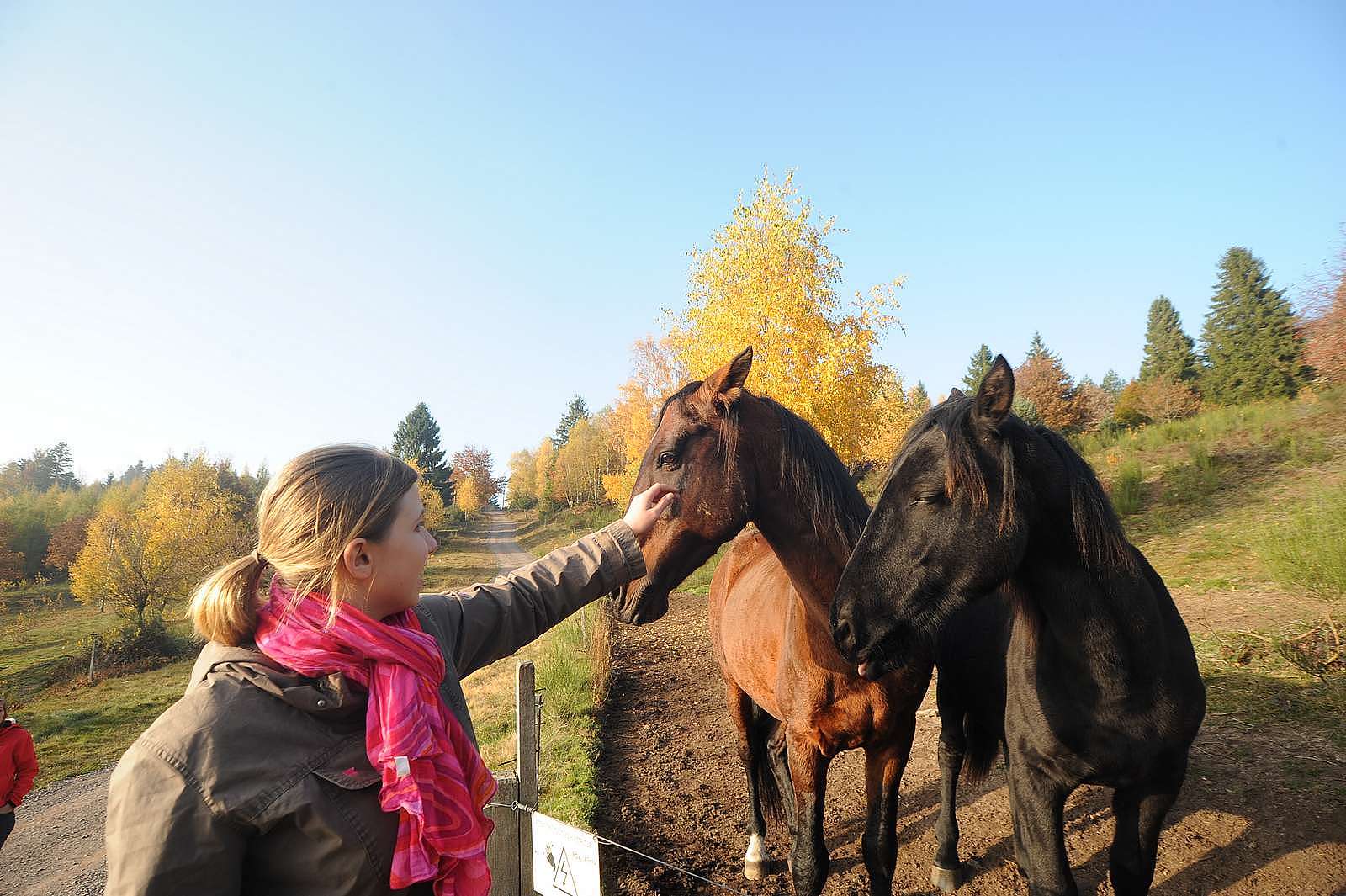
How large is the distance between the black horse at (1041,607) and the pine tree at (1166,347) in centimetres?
3973

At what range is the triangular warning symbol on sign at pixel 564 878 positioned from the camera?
246 centimetres

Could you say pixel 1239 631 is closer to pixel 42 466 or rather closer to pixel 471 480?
pixel 471 480

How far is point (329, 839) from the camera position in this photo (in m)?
1.17

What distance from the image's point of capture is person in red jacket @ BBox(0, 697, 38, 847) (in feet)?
15.6

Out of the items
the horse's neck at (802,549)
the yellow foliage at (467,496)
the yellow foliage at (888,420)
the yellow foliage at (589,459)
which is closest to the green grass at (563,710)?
the horse's neck at (802,549)

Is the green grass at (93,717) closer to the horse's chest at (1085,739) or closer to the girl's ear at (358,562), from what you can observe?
the girl's ear at (358,562)

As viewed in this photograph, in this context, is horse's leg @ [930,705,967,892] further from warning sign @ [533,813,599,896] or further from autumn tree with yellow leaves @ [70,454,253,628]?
autumn tree with yellow leaves @ [70,454,253,628]

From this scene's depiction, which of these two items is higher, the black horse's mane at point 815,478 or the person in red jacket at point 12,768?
the black horse's mane at point 815,478

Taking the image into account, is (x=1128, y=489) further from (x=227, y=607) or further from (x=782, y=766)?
(x=227, y=607)

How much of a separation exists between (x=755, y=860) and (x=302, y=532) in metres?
3.74

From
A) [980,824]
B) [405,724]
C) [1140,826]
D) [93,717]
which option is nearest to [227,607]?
[405,724]

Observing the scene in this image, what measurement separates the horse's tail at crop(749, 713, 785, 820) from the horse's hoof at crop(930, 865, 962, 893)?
3.31 ft

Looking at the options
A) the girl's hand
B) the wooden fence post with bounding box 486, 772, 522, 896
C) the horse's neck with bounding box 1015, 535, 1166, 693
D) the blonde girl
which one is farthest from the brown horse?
the blonde girl

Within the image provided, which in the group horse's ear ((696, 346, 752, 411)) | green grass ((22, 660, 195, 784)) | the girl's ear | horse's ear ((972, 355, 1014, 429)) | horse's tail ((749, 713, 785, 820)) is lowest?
green grass ((22, 660, 195, 784))
